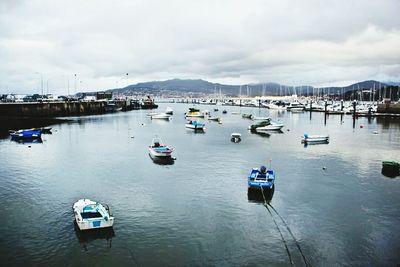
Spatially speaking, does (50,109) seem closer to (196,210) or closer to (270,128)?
(270,128)

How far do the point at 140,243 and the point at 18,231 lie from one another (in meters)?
8.44

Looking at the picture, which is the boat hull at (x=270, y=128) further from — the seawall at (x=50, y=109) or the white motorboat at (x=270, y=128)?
the seawall at (x=50, y=109)

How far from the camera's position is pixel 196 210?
2486 cm

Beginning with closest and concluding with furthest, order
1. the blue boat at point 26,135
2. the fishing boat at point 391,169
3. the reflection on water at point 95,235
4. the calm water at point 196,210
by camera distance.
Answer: the calm water at point 196,210 < the reflection on water at point 95,235 < the fishing boat at point 391,169 < the blue boat at point 26,135

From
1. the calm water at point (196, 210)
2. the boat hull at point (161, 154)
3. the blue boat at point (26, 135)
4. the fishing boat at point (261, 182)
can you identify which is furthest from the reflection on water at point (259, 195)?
the blue boat at point (26, 135)

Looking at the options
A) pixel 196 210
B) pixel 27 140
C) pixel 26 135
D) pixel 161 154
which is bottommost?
pixel 196 210

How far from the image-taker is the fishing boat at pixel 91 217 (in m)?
20.5

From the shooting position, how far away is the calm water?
1831 centimetres

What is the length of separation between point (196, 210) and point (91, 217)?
7826 millimetres

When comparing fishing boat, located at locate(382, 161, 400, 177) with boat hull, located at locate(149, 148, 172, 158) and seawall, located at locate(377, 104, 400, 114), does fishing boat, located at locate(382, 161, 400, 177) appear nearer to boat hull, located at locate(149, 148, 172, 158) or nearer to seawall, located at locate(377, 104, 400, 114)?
boat hull, located at locate(149, 148, 172, 158)

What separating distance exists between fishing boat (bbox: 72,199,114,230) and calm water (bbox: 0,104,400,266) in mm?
657

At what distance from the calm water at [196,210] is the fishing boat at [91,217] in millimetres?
657

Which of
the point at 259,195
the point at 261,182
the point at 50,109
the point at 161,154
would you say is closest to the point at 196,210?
the point at 259,195

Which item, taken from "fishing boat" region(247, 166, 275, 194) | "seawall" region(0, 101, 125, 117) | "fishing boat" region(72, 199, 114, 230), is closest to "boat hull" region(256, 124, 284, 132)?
"fishing boat" region(247, 166, 275, 194)
